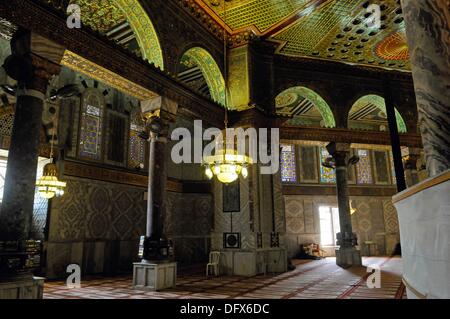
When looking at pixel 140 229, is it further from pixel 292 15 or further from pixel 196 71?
pixel 292 15

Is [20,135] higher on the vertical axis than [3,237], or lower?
higher

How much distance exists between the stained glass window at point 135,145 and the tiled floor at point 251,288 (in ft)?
13.5

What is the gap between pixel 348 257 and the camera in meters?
10.1

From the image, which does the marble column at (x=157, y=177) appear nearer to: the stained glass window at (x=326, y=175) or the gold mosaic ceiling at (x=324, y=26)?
the gold mosaic ceiling at (x=324, y=26)

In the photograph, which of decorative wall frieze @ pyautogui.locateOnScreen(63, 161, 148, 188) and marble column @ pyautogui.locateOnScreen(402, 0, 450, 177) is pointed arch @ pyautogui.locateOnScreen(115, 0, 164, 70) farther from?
marble column @ pyautogui.locateOnScreen(402, 0, 450, 177)

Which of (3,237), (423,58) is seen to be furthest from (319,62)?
(3,237)

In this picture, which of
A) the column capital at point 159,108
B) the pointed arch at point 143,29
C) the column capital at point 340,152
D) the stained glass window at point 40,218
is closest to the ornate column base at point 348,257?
the column capital at point 340,152

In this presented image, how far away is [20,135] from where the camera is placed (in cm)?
438

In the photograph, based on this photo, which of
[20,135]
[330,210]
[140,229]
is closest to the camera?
[20,135]

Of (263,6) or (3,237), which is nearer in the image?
(3,237)

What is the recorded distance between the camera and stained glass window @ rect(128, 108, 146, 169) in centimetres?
1106

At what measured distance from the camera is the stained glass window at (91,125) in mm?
9648

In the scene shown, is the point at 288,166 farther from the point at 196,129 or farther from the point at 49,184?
the point at 49,184
